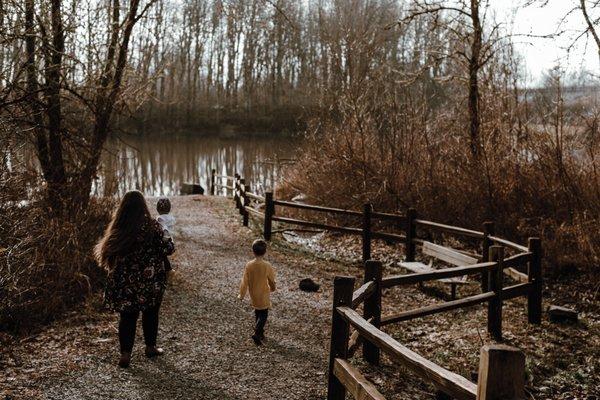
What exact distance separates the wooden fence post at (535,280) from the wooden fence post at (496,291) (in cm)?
87

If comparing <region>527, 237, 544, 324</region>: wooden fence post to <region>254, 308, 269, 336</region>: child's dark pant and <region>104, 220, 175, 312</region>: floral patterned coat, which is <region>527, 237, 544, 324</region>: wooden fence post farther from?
<region>104, 220, 175, 312</region>: floral patterned coat

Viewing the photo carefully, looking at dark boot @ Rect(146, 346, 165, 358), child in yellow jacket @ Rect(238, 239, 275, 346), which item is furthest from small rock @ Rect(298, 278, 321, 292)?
dark boot @ Rect(146, 346, 165, 358)

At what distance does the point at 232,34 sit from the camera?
59062mm

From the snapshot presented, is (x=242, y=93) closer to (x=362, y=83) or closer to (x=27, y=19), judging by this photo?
(x=362, y=83)

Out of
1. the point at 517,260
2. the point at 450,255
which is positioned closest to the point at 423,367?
the point at 517,260

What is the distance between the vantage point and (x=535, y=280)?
887cm

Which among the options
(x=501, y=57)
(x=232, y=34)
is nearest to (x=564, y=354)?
(x=501, y=57)

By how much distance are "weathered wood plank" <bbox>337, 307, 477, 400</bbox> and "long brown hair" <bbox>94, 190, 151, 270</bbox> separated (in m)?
2.47

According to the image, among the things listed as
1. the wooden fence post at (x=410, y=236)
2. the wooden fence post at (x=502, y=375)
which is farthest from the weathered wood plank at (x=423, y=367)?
the wooden fence post at (x=410, y=236)

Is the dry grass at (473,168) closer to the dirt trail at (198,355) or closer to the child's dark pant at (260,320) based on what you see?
the dirt trail at (198,355)

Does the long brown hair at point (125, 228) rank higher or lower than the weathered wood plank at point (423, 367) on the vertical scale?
higher

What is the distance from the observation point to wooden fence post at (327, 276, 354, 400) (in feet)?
16.6

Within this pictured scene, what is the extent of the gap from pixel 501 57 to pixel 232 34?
47.8 metres

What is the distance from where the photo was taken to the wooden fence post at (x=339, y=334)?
5.07m
